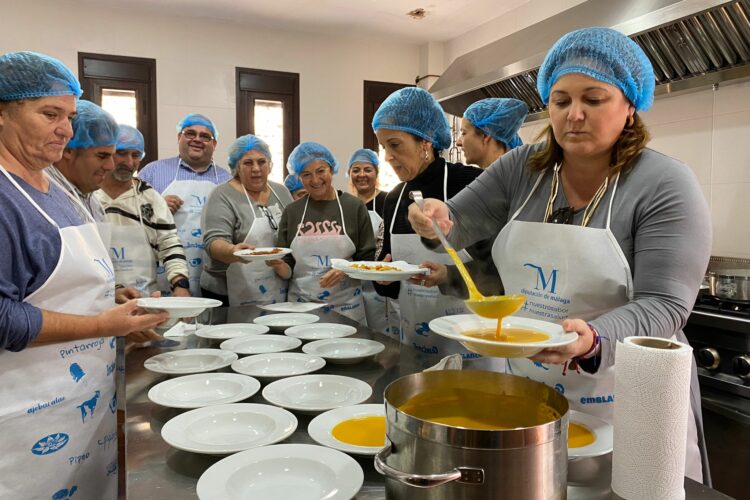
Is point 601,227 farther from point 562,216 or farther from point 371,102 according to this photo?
point 371,102

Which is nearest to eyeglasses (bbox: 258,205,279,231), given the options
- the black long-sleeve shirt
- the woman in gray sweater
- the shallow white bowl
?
the black long-sleeve shirt

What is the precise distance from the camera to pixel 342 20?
497 cm

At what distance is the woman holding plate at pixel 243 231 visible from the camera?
2.99 m

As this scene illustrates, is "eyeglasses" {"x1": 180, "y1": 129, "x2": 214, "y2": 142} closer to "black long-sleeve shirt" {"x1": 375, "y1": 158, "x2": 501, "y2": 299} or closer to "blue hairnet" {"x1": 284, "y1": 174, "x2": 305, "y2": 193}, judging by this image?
"blue hairnet" {"x1": 284, "y1": 174, "x2": 305, "y2": 193}

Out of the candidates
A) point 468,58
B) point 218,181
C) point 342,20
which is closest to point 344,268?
point 218,181

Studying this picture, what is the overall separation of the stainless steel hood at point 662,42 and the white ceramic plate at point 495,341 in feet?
6.57

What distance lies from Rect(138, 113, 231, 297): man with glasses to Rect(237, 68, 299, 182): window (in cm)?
150

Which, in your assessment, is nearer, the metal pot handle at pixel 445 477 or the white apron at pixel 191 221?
the metal pot handle at pixel 445 477

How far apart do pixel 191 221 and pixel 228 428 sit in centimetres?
263

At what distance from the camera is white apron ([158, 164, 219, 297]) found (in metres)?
3.48

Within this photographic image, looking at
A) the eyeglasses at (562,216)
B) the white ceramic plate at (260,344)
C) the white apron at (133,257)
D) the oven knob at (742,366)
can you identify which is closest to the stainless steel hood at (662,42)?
the oven knob at (742,366)

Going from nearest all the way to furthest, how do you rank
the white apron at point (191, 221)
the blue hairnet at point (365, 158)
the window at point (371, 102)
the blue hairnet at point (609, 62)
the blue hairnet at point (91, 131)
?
the blue hairnet at point (609, 62) < the blue hairnet at point (91, 131) < the white apron at point (191, 221) < the blue hairnet at point (365, 158) < the window at point (371, 102)

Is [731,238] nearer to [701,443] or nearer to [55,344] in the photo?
[701,443]

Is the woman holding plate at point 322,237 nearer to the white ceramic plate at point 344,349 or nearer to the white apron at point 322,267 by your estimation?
the white apron at point 322,267
